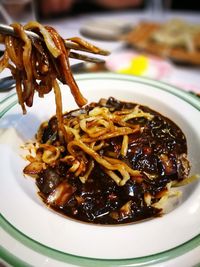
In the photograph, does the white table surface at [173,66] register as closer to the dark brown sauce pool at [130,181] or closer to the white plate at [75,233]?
the white plate at [75,233]

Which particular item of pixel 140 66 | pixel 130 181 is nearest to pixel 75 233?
pixel 130 181

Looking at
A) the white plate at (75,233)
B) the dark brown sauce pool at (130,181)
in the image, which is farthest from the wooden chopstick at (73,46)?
the white plate at (75,233)

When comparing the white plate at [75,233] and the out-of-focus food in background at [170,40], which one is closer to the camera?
the white plate at [75,233]

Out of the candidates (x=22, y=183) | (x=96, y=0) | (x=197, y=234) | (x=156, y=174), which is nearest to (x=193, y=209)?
(x=197, y=234)

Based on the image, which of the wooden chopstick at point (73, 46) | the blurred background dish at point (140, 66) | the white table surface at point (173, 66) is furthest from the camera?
the blurred background dish at point (140, 66)

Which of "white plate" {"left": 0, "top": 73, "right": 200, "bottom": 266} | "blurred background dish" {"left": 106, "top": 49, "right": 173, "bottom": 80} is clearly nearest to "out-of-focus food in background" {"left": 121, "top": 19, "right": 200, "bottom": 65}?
"blurred background dish" {"left": 106, "top": 49, "right": 173, "bottom": 80}

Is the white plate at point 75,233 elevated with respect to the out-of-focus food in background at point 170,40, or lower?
lower

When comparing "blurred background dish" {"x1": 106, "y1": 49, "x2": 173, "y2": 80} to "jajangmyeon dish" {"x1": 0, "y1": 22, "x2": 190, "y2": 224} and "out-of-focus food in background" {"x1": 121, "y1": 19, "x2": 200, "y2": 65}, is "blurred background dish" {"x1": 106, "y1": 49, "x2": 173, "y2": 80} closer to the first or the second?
"out-of-focus food in background" {"x1": 121, "y1": 19, "x2": 200, "y2": 65}
